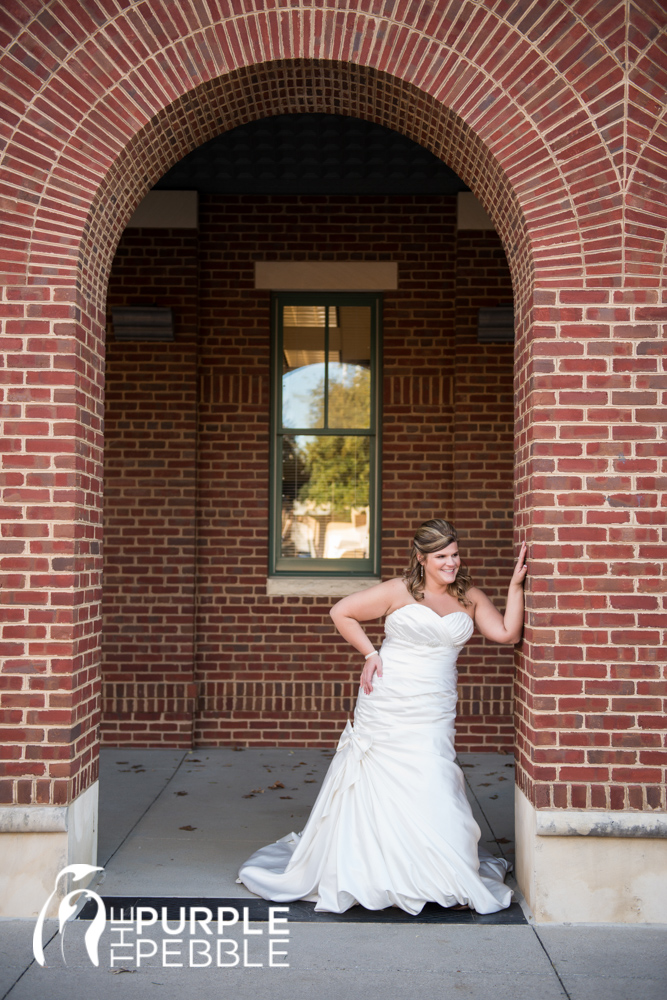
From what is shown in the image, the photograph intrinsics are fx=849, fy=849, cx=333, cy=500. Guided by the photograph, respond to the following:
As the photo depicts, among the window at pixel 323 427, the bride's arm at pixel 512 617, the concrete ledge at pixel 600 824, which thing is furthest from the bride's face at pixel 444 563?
the window at pixel 323 427

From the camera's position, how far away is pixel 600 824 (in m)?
3.93

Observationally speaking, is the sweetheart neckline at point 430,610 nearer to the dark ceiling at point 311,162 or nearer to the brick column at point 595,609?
the brick column at point 595,609

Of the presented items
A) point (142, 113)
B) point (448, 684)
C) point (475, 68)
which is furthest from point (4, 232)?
point (448, 684)

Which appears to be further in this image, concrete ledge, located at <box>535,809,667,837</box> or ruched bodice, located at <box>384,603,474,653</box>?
ruched bodice, located at <box>384,603,474,653</box>

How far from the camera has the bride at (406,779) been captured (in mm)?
4012

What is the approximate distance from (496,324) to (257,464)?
7.64 ft

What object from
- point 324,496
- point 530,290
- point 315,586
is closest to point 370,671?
point 530,290

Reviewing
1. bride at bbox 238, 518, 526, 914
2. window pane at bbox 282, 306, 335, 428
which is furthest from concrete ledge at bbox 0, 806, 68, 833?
window pane at bbox 282, 306, 335, 428

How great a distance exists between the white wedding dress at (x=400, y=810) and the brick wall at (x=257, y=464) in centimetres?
277

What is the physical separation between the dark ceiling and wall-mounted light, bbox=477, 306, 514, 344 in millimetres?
1106

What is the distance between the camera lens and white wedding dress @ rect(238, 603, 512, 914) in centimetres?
401

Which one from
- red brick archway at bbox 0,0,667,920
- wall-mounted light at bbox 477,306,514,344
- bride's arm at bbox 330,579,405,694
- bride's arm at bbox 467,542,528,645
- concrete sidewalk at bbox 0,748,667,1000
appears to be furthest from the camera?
wall-mounted light at bbox 477,306,514,344

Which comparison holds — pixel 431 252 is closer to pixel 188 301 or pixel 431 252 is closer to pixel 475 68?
pixel 188 301

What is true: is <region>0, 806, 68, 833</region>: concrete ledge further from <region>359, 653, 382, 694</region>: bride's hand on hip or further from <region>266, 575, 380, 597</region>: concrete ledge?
<region>266, 575, 380, 597</region>: concrete ledge
